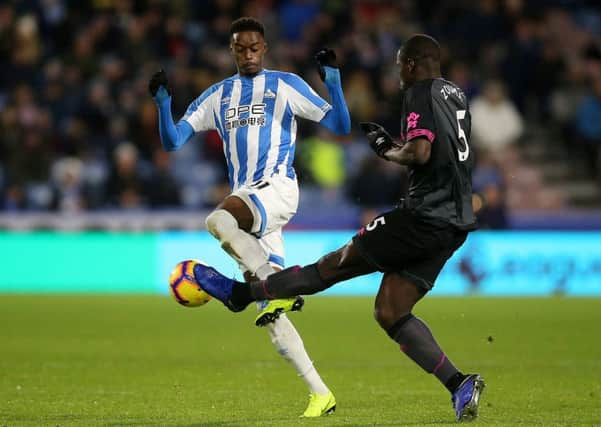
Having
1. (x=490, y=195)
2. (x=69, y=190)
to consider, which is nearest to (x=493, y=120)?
(x=490, y=195)

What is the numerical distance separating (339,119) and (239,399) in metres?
2.04

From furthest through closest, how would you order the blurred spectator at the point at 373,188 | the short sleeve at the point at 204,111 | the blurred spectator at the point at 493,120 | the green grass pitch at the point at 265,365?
the blurred spectator at the point at 493,120, the blurred spectator at the point at 373,188, the short sleeve at the point at 204,111, the green grass pitch at the point at 265,365

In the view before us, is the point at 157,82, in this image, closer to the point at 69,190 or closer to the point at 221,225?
the point at 221,225

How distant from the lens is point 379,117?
20375mm

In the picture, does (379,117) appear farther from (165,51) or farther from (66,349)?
(66,349)

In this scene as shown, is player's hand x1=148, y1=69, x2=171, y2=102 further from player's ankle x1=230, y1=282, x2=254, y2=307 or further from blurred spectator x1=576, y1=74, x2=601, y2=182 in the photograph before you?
blurred spectator x1=576, y1=74, x2=601, y2=182

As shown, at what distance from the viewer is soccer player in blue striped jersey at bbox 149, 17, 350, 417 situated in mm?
7918

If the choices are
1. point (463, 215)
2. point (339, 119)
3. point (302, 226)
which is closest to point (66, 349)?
point (339, 119)

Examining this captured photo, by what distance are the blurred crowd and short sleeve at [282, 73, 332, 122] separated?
11312mm

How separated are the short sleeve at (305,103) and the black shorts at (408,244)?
1.17m

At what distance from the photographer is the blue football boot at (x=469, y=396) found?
287 inches

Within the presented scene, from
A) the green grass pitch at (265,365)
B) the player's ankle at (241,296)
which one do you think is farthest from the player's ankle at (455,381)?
the player's ankle at (241,296)

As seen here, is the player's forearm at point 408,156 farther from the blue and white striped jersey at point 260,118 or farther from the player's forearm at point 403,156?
the blue and white striped jersey at point 260,118

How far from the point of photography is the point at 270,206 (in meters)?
7.98
